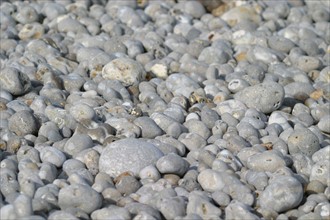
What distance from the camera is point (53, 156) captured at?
11.1ft

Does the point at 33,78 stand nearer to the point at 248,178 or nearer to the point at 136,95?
the point at 136,95

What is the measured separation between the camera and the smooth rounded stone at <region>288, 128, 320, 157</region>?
12.1 ft

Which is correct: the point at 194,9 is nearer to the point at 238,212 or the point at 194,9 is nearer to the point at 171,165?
the point at 171,165

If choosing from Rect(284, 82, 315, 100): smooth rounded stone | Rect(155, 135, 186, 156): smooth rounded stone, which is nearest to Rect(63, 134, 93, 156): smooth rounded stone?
Rect(155, 135, 186, 156): smooth rounded stone

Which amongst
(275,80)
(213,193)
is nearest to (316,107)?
(275,80)

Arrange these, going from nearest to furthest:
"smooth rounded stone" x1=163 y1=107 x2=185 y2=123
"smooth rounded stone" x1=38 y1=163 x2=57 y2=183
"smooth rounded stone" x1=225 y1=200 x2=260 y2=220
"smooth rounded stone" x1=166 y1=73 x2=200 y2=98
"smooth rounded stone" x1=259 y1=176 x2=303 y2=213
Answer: "smooth rounded stone" x1=225 y1=200 x2=260 y2=220
"smooth rounded stone" x1=259 y1=176 x2=303 y2=213
"smooth rounded stone" x1=38 y1=163 x2=57 y2=183
"smooth rounded stone" x1=163 y1=107 x2=185 y2=123
"smooth rounded stone" x1=166 y1=73 x2=200 y2=98

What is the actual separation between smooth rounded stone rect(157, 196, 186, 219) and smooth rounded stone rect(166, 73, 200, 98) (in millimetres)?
1353

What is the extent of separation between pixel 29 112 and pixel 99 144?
16.6 inches

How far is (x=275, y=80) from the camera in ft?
15.1

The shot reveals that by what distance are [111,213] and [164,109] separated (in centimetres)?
126

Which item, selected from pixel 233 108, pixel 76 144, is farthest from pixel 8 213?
pixel 233 108

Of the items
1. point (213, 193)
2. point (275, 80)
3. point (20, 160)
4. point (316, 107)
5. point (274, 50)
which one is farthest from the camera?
point (274, 50)

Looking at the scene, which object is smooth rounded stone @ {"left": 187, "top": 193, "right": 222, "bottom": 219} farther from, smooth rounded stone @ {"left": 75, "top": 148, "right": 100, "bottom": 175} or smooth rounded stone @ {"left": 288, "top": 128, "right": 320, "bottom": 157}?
smooth rounded stone @ {"left": 288, "top": 128, "right": 320, "bottom": 157}

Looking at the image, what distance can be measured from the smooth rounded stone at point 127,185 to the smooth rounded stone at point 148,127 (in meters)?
0.53
